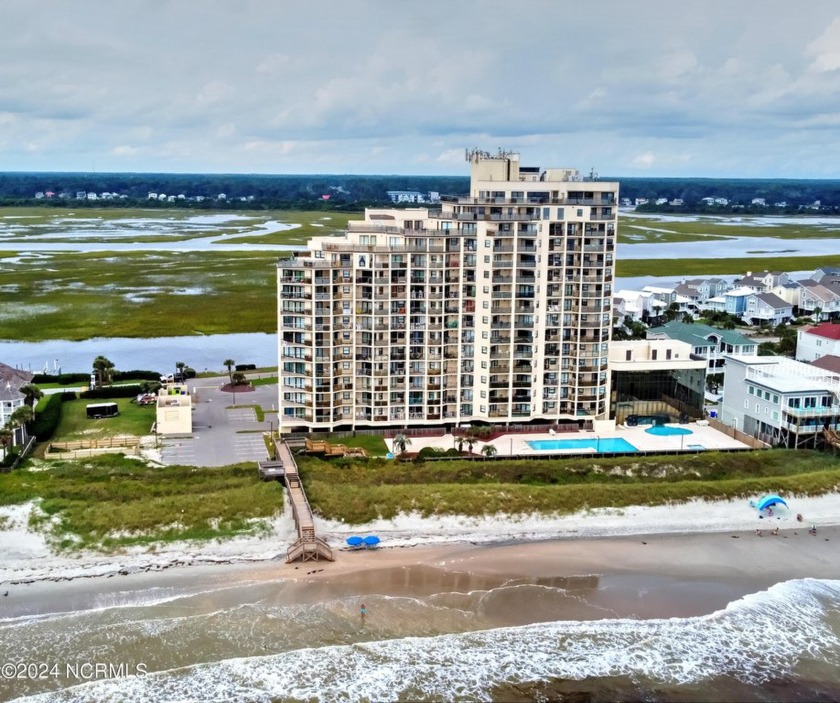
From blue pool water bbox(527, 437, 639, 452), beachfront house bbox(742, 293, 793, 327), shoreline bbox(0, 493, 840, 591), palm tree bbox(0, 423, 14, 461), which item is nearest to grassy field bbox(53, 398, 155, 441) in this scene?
palm tree bbox(0, 423, 14, 461)

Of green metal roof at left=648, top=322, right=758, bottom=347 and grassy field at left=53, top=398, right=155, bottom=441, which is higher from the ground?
green metal roof at left=648, top=322, right=758, bottom=347

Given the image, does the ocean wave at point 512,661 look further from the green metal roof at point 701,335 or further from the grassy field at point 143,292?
the grassy field at point 143,292

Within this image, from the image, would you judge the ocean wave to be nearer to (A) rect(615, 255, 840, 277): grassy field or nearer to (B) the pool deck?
(B) the pool deck

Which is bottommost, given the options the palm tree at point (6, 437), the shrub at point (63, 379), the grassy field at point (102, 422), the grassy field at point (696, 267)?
the grassy field at point (102, 422)

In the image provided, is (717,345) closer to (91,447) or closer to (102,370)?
(91,447)

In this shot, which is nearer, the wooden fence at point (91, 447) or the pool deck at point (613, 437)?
the wooden fence at point (91, 447)

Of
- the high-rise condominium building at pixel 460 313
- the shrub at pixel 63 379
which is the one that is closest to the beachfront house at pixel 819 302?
the high-rise condominium building at pixel 460 313

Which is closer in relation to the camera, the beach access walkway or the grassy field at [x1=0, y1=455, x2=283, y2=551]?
the beach access walkway
